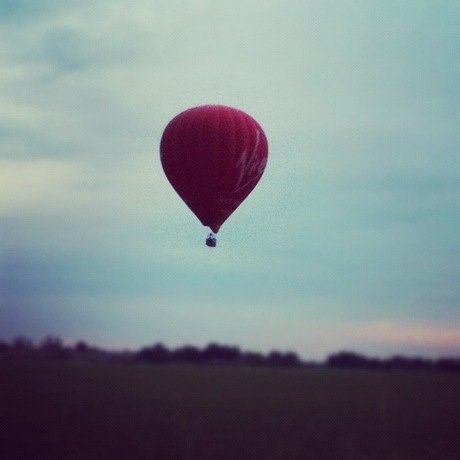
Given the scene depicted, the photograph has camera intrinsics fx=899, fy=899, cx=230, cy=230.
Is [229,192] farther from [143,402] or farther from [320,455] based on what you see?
[143,402]

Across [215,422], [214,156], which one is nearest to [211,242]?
[214,156]

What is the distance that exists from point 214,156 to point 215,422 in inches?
1005

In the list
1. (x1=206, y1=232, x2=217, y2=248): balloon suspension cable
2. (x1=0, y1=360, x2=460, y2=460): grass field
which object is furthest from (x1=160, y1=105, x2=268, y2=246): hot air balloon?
(x1=0, y1=360, x2=460, y2=460): grass field

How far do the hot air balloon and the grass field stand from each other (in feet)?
48.8

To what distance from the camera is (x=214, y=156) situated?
51.1 ft

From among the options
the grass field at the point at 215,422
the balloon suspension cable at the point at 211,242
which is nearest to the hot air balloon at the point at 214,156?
the balloon suspension cable at the point at 211,242

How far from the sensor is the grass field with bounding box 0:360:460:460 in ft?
100

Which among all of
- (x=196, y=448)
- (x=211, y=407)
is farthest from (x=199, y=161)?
(x=211, y=407)

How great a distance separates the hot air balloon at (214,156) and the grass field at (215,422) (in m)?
14.9

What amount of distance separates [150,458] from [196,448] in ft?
9.12

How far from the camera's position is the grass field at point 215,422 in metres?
30.5

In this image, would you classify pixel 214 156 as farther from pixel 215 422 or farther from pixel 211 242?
pixel 215 422

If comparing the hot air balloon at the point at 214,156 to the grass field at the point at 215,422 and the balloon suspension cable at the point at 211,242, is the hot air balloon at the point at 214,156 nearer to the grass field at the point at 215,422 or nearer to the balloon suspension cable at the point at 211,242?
the balloon suspension cable at the point at 211,242

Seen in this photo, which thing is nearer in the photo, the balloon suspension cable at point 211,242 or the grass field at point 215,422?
the balloon suspension cable at point 211,242
